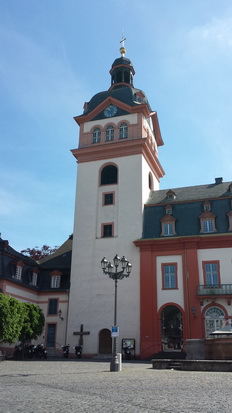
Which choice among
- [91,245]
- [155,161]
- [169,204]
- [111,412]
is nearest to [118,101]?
[155,161]

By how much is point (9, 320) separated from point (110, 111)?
24.1 meters

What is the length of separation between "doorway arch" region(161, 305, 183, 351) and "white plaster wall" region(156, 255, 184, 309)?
0.65m

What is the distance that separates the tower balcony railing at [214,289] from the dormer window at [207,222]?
15.9ft

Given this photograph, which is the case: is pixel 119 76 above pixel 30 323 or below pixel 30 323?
above

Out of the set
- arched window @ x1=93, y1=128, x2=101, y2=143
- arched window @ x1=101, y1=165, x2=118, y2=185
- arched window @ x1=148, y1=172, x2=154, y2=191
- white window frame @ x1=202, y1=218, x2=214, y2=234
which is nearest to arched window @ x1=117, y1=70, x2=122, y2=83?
arched window @ x1=93, y1=128, x2=101, y2=143

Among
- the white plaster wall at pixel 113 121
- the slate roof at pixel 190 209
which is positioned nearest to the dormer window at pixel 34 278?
the slate roof at pixel 190 209

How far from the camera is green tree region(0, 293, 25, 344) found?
27078 millimetres

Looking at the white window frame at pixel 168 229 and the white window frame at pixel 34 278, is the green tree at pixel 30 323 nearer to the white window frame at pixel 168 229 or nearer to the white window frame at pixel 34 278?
the white window frame at pixel 34 278

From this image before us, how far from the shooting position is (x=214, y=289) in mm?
31281

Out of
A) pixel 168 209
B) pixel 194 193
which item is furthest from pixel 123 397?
pixel 194 193

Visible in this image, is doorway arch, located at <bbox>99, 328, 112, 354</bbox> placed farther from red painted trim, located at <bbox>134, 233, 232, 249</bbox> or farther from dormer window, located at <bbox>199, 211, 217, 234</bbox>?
dormer window, located at <bbox>199, 211, 217, 234</bbox>

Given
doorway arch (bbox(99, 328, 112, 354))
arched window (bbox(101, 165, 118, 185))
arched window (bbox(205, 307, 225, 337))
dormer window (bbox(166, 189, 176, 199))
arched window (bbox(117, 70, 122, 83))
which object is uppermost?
arched window (bbox(117, 70, 122, 83))

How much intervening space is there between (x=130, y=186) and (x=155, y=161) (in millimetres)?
6232

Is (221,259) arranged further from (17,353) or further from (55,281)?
(17,353)
